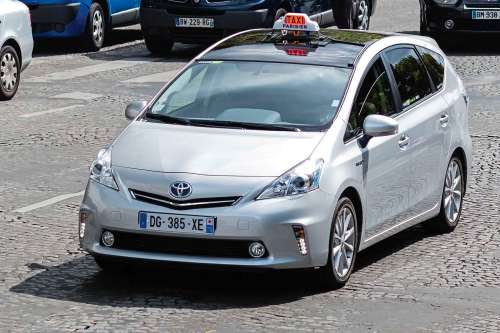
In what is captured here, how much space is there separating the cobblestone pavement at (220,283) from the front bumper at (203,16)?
7.14 metres

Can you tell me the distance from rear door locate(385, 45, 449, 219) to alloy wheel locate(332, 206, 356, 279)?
1.03 m

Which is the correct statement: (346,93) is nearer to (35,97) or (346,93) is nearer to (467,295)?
(467,295)

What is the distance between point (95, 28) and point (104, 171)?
14.0 meters

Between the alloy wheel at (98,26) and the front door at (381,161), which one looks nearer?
the front door at (381,161)

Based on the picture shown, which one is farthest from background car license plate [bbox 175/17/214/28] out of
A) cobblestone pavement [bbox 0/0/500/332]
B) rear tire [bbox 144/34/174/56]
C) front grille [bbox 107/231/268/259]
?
front grille [bbox 107/231/268/259]

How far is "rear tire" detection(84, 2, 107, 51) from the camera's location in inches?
888

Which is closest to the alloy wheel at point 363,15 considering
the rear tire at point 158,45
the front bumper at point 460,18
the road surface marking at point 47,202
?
the front bumper at point 460,18

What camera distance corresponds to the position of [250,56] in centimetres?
1006

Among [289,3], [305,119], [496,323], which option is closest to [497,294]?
[496,323]

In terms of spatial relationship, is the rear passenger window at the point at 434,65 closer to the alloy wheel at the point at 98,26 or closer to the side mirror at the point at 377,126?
the side mirror at the point at 377,126

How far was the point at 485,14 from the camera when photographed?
74.1 ft

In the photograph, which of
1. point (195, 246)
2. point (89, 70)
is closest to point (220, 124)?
point (195, 246)

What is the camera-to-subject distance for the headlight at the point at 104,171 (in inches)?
351

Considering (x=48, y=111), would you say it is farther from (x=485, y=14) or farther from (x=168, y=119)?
(x=485, y=14)
